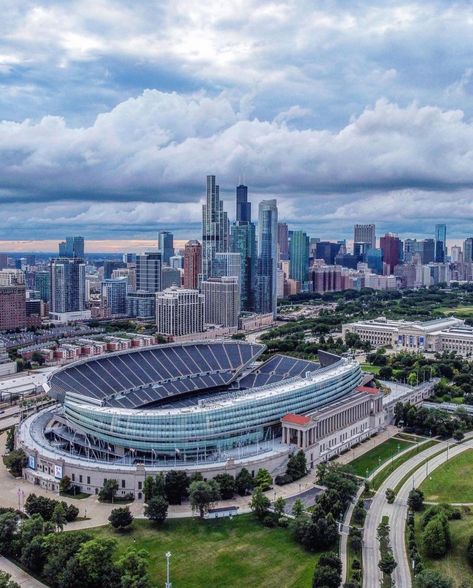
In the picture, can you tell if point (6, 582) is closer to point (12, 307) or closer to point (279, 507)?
point (279, 507)

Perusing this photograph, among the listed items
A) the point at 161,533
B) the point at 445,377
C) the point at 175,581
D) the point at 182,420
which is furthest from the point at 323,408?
the point at 445,377

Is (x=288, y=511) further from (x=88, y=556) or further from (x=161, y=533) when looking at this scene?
(x=88, y=556)

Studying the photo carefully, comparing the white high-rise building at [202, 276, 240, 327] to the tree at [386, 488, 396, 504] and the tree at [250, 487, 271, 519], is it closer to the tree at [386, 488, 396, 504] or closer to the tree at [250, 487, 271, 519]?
the tree at [386, 488, 396, 504]

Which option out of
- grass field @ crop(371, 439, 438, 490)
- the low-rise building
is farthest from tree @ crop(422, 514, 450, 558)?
the low-rise building

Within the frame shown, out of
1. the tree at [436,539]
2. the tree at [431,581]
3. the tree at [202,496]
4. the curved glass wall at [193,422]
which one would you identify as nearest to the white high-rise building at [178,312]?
the curved glass wall at [193,422]

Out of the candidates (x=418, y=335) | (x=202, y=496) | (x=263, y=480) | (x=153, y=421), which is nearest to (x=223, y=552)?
(x=202, y=496)
